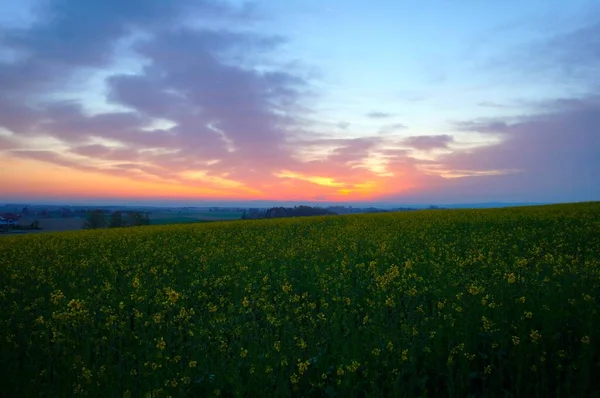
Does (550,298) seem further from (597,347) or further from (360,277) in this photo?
(360,277)

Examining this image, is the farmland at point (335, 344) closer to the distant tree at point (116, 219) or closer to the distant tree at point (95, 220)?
the distant tree at point (116, 219)

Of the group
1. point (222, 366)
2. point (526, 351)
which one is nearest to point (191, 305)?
point (222, 366)

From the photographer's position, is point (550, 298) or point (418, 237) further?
point (418, 237)

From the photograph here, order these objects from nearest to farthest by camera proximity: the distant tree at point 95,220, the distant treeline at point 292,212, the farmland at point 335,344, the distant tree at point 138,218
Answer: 1. the farmland at point 335,344
2. the distant treeline at point 292,212
3. the distant tree at point 138,218
4. the distant tree at point 95,220

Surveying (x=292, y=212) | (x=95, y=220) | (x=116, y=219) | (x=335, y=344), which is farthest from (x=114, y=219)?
(x=335, y=344)

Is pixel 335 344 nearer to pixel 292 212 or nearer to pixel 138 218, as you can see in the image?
pixel 292 212

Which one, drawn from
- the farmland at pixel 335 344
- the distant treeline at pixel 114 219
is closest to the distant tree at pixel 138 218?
the distant treeline at pixel 114 219

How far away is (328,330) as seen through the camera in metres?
5.50

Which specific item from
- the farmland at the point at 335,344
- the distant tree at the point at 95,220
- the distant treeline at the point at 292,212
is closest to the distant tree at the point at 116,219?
the distant tree at the point at 95,220

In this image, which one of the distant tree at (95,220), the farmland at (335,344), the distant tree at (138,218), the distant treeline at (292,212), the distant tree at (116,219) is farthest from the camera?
the distant tree at (95,220)

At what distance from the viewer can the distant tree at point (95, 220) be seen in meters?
67.4

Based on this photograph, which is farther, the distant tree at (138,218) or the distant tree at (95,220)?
the distant tree at (95,220)

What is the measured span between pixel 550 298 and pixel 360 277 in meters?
3.85

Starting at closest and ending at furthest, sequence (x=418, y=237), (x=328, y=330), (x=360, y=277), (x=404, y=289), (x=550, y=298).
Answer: (x=328, y=330), (x=550, y=298), (x=404, y=289), (x=360, y=277), (x=418, y=237)
